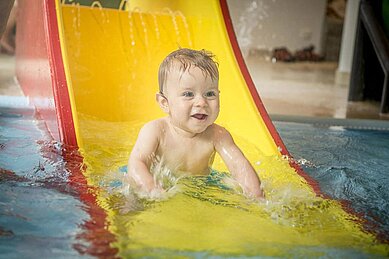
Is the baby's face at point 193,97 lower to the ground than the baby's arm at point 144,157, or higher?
higher

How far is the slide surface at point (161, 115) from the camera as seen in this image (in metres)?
1.53

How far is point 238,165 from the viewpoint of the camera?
1.98 m

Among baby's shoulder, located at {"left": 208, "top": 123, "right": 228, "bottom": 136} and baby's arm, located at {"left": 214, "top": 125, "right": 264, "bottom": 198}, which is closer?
baby's arm, located at {"left": 214, "top": 125, "right": 264, "bottom": 198}

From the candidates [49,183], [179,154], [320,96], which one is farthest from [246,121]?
[320,96]

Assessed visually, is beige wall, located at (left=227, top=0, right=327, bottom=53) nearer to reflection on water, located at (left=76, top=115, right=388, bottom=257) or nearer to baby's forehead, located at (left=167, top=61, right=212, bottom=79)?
reflection on water, located at (left=76, top=115, right=388, bottom=257)

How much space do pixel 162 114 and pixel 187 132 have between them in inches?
36.4

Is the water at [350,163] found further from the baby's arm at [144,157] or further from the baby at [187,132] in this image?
the baby's arm at [144,157]

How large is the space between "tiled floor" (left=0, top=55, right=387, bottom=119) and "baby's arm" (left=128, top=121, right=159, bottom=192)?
7.16 feet

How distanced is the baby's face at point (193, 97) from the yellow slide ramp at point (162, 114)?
230mm

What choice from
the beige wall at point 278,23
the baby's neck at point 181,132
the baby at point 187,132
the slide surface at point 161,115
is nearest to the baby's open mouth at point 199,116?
the baby at point 187,132

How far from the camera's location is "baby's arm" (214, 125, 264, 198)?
190cm

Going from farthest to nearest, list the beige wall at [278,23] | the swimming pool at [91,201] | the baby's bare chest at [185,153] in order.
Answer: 1. the beige wall at [278,23]
2. the baby's bare chest at [185,153]
3. the swimming pool at [91,201]

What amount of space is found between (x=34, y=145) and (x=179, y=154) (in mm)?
798

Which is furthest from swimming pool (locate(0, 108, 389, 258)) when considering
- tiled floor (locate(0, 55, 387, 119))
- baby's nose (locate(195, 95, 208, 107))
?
tiled floor (locate(0, 55, 387, 119))
